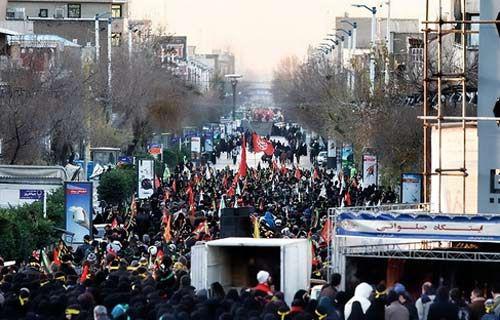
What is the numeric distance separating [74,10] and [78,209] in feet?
253

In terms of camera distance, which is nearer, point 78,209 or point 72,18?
point 78,209

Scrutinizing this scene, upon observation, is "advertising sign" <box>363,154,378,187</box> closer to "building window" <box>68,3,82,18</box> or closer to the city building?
the city building

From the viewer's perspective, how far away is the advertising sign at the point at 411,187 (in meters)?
40.4

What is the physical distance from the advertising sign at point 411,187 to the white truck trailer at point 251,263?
52.8 feet

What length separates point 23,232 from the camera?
3172 cm

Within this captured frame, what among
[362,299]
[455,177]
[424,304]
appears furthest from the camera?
[455,177]

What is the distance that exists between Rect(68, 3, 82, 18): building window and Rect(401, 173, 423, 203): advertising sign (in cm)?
7011

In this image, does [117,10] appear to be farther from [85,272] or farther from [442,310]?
[442,310]

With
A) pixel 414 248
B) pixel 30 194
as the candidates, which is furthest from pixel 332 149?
pixel 414 248

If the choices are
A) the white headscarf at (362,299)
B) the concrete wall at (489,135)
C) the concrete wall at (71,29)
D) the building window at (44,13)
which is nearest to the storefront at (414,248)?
the concrete wall at (489,135)

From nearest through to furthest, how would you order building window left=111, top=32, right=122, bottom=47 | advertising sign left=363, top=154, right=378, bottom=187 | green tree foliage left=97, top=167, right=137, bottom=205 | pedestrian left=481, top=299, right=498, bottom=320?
1. pedestrian left=481, top=299, right=498, bottom=320
2. green tree foliage left=97, top=167, right=137, bottom=205
3. advertising sign left=363, top=154, right=378, bottom=187
4. building window left=111, top=32, right=122, bottom=47

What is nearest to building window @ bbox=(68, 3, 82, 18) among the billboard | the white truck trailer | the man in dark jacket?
the billboard

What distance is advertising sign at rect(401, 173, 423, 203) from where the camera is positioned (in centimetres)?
4041

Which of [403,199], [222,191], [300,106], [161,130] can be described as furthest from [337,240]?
[300,106]
